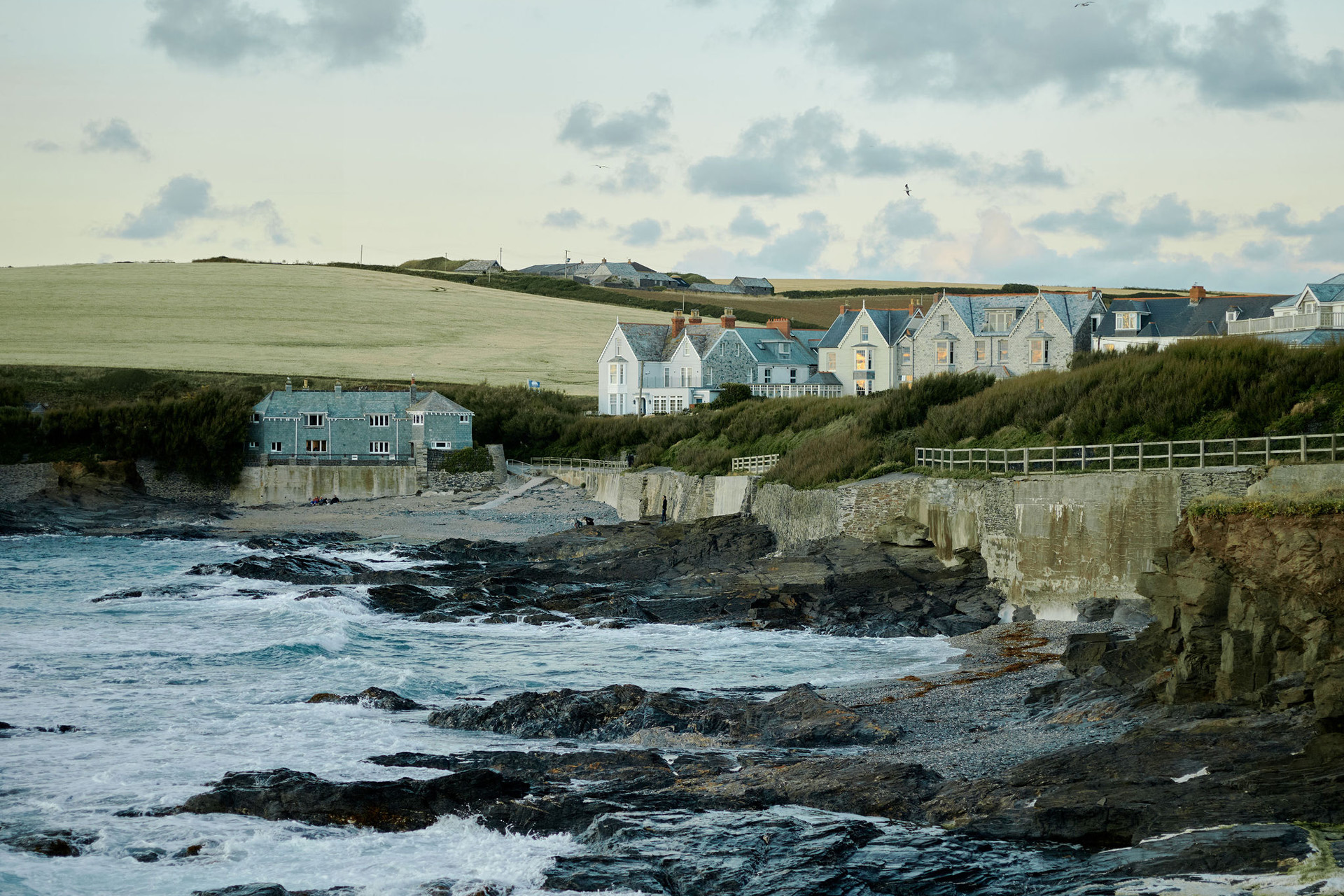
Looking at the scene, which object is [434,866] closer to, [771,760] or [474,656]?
[771,760]

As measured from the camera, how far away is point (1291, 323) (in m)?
46.7

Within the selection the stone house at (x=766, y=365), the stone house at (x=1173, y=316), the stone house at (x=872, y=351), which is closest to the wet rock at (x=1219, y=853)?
the stone house at (x=1173, y=316)

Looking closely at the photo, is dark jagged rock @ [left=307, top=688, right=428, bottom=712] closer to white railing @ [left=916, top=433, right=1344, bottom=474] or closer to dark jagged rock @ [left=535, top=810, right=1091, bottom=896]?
dark jagged rock @ [left=535, top=810, right=1091, bottom=896]

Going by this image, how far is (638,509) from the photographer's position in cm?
5144

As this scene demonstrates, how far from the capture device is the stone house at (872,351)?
62531 mm

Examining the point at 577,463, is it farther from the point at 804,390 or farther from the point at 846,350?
the point at 846,350

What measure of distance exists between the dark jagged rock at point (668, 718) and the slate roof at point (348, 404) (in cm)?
4525

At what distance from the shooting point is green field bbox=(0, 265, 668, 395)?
75.4 metres

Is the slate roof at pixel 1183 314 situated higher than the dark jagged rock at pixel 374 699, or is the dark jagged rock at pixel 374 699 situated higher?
the slate roof at pixel 1183 314

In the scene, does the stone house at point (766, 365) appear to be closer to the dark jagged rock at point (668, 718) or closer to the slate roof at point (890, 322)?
the slate roof at point (890, 322)

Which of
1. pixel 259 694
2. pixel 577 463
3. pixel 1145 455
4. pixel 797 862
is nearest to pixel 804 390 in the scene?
pixel 577 463

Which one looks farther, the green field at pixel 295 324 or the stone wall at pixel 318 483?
the green field at pixel 295 324

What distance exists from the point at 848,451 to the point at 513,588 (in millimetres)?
11471

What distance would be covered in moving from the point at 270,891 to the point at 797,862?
539 cm
